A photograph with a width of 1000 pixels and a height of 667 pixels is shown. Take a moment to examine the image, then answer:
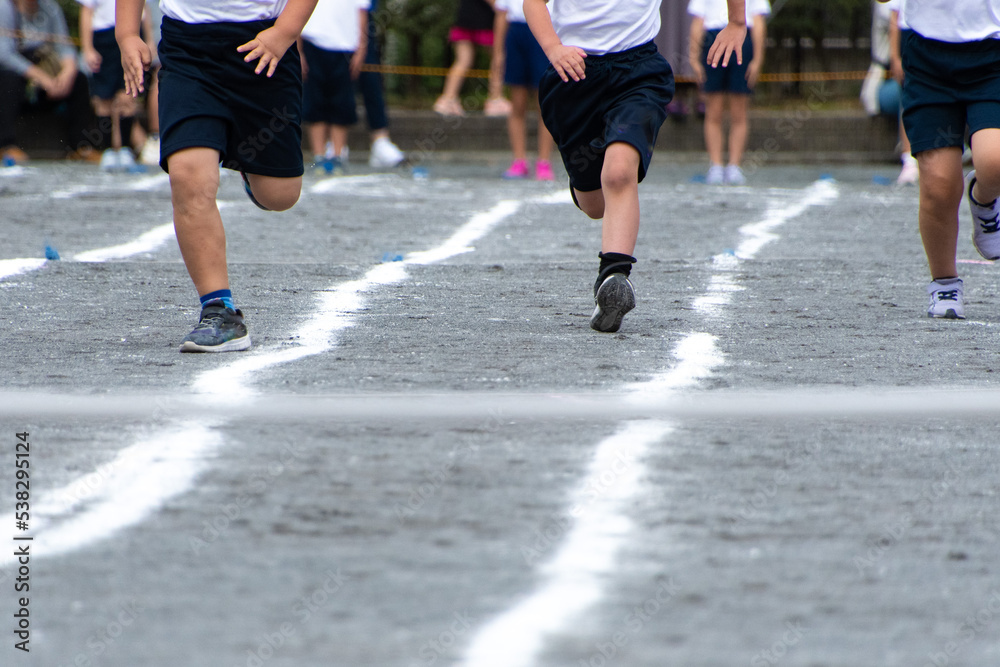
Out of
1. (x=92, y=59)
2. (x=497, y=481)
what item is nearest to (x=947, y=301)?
(x=497, y=481)

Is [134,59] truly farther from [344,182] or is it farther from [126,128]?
[126,128]

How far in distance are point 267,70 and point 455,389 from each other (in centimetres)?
139

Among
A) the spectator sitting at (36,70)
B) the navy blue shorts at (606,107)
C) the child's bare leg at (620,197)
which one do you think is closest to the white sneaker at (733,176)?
the spectator sitting at (36,70)

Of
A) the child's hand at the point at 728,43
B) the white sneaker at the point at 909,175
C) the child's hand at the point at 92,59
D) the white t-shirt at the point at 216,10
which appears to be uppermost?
the white t-shirt at the point at 216,10

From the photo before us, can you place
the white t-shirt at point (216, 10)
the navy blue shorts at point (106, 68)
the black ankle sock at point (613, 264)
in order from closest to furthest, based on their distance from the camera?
1. the white t-shirt at point (216, 10)
2. the black ankle sock at point (613, 264)
3. the navy blue shorts at point (106, 68)

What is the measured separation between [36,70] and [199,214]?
8.82m

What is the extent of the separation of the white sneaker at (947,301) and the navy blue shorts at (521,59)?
6.11 meters

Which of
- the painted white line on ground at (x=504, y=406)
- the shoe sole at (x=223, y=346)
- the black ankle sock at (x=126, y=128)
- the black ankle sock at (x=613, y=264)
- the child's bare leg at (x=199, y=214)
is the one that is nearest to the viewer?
the painted white line on ground at (x=504, y=406)

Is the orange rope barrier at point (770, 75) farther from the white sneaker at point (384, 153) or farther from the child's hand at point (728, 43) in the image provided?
the child's hand at point (728, 43)

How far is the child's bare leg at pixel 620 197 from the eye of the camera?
15.4 feet

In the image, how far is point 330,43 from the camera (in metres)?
11.2

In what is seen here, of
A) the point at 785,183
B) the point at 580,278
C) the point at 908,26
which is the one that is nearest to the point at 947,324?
the point at 908,26

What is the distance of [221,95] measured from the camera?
14.4ft

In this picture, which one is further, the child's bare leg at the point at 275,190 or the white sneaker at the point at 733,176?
the white sneaker at the point at 733,176
